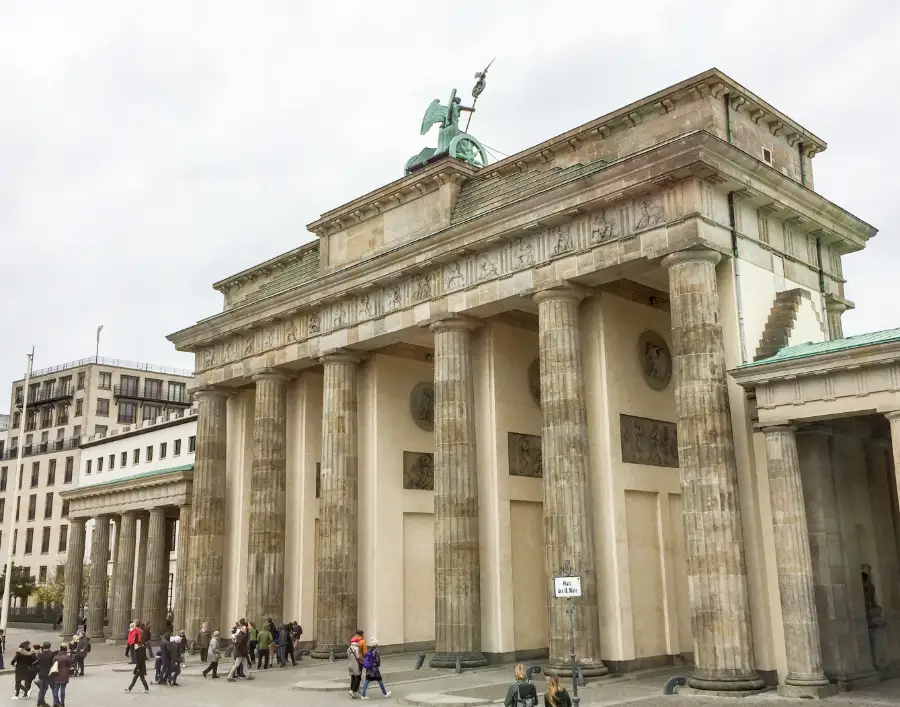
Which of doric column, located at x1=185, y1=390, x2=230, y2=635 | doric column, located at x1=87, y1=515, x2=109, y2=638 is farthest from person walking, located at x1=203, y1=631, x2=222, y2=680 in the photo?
doric column, located at x1=87, y1=515, x2=109, y2=638

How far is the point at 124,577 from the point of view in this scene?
153 feet

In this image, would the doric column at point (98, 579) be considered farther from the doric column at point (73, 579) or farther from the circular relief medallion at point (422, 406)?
the circular relief medallion at point (422, 406)

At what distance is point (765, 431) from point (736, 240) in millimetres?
5749

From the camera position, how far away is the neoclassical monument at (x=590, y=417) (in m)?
21.5

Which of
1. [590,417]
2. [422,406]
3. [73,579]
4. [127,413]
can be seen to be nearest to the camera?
[590,417]

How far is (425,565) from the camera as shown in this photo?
3406 cm

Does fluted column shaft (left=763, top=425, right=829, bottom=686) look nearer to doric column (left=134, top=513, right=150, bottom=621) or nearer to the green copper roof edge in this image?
the green copper roof edge

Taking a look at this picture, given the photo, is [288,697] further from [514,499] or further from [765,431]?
[765,431]

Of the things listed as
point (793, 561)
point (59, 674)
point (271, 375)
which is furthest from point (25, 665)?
point (793, 561)

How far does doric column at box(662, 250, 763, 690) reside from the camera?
20875 mm

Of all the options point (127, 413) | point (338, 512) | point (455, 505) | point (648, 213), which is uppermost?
point (127, 413)

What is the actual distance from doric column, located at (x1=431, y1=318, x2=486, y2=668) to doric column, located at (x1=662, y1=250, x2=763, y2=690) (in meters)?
7.78

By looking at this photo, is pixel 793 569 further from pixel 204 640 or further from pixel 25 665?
pixel 204 640

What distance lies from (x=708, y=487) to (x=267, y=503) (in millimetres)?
19144
